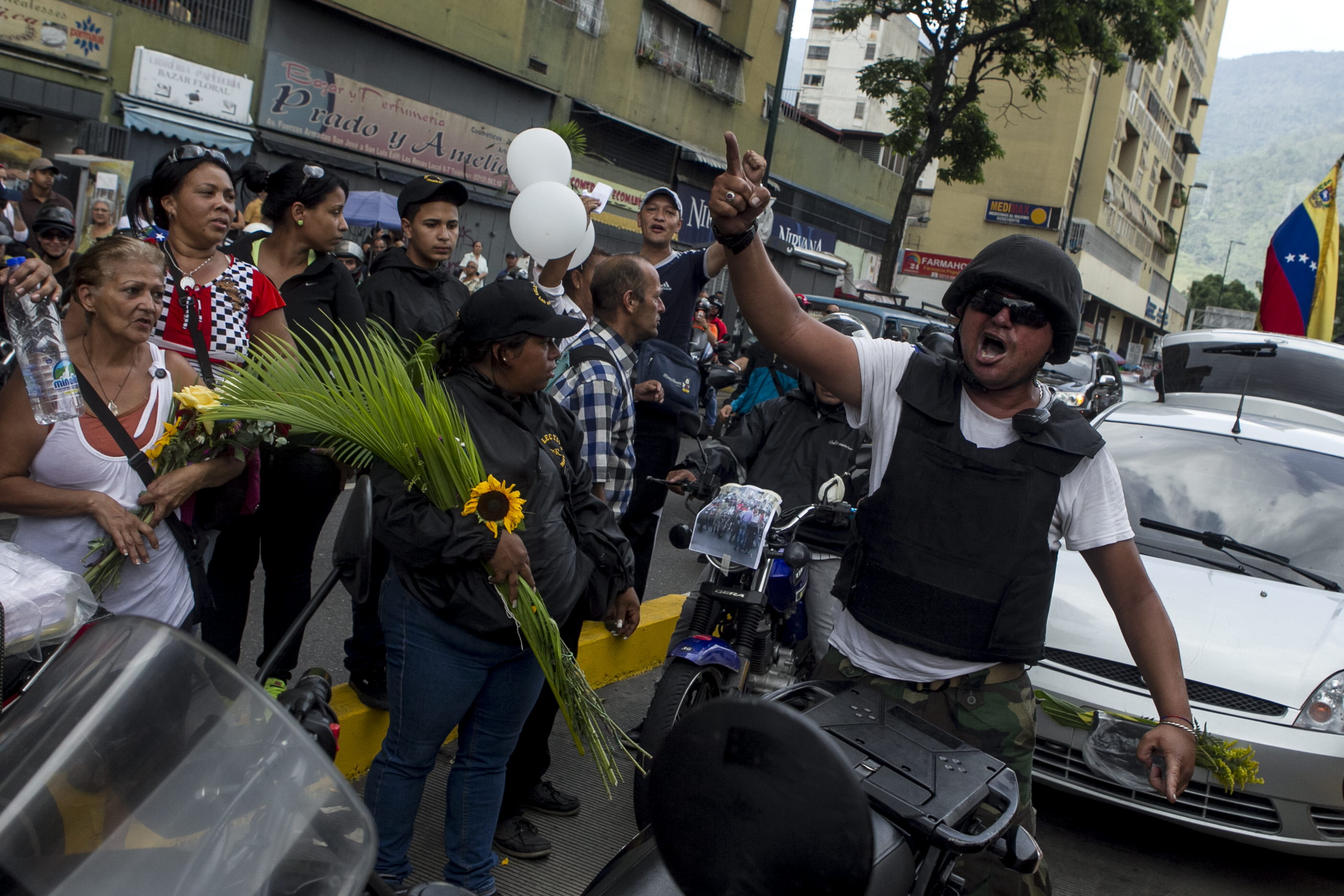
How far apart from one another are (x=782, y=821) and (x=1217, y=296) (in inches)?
3990

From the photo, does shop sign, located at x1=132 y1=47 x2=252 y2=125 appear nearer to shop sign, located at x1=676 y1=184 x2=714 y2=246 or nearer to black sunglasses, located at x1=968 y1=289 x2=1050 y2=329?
shop sign, located at x1=676 y1=184 x2=714 y2=246

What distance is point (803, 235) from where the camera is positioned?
33062mm

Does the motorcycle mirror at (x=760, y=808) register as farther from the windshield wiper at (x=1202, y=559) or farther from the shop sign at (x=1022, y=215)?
the shop sign at (x=1022, y=215)

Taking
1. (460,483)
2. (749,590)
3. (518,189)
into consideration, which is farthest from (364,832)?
(518,189)

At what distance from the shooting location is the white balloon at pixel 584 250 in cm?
559

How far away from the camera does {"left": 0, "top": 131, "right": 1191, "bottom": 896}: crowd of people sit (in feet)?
7.89

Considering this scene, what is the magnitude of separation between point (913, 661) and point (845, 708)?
0.50 meters

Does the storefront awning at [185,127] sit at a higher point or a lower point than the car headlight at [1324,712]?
higher

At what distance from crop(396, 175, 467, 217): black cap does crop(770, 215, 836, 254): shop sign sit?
27.1m

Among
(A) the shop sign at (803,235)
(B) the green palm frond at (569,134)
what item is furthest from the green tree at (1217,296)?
(B) the green palm frond at (569,134)

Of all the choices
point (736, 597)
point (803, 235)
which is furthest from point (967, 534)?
point (803, 235)

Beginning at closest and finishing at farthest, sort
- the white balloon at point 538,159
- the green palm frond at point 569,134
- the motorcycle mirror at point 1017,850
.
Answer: the motorcycle mirror at point 1017,850 → the white balloon at point 538,159 → the green palm frond at point 569,134

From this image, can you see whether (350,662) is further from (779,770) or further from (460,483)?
(779,770)

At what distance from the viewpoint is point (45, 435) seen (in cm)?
279
